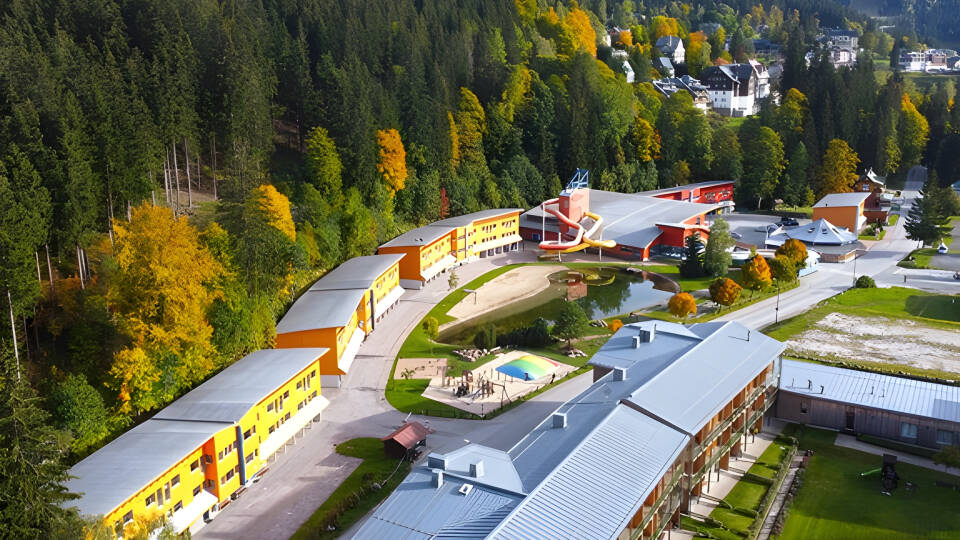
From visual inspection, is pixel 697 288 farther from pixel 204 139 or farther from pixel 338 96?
pixel 204 139

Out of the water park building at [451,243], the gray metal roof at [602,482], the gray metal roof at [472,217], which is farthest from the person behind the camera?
the gray metal roof at [472,217]

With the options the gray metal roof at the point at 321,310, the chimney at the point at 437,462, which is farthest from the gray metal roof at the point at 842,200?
the chimney at the point at 437,462

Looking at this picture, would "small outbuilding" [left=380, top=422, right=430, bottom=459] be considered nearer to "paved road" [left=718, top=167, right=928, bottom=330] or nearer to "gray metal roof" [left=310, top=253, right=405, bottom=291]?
"gray metal roof" [left=310, top=253, right=405, bottom=291]

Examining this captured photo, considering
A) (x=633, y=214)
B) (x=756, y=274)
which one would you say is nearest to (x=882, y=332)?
(x=756, y=274)

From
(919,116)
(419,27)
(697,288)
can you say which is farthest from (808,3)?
(697,288)

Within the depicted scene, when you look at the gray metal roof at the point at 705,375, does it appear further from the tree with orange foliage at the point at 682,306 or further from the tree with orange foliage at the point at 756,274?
the tree with orange foliage at the point at 756,274

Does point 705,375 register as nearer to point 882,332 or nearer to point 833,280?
point 882,332

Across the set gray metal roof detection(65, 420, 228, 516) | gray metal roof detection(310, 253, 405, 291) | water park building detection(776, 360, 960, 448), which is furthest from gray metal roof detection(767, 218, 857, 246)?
gray metal roof detection(65, 420, 228, 516)
